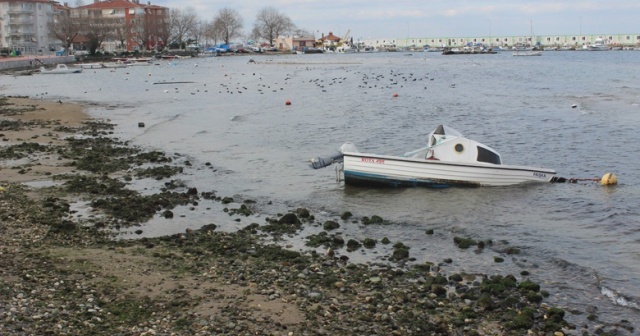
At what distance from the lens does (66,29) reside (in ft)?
543

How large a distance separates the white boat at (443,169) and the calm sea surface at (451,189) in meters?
0.38

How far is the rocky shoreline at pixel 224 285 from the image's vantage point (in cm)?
984

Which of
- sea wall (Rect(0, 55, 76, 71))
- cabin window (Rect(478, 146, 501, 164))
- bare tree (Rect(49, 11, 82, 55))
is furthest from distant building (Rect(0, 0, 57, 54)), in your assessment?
cabin window (Rect(478, 146, 501, 164))

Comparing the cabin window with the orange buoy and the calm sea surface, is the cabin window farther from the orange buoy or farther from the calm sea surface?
the orange buoy

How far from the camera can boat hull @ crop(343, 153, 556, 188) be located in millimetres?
20891

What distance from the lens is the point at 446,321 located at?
10297 millimetres

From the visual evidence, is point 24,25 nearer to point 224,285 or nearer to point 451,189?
point 451,189

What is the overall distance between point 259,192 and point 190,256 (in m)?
7.68

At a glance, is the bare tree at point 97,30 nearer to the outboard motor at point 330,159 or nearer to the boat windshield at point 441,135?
the outboard motor at point 330,159

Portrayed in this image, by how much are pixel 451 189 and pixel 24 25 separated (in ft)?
559

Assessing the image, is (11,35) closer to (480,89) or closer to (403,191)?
(480,89)

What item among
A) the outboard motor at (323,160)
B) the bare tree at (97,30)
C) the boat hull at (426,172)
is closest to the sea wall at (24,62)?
the bare tree at (97,30)

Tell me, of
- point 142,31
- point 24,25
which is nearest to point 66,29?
point 24,25

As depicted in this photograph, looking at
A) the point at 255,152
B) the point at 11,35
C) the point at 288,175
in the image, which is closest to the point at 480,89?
the point at 255,152
